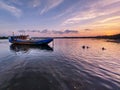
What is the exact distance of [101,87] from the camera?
7.47m

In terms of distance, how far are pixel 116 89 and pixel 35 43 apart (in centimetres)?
3594

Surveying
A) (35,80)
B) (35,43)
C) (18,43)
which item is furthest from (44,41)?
(35,80)

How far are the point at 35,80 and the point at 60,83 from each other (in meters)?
1.81

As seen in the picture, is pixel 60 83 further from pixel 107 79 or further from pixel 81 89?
pixel 107 79

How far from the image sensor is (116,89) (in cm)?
723

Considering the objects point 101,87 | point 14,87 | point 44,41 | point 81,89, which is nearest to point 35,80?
point 14,87

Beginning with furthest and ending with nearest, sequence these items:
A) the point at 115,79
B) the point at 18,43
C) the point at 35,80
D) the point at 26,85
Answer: the point at 18,43, the point at 115,79, the point at 35,80, the point at 26,85

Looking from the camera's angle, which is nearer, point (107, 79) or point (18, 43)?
point (107, 79)

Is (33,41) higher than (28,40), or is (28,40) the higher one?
(28,40)

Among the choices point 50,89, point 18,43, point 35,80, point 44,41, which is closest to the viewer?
point 50,89

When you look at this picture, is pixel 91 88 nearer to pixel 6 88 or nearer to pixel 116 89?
pixel 116 89

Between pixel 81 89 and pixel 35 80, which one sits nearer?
pixel 81 89

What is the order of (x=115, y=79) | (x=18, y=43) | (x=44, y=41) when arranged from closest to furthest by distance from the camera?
(x=115, y=79)
(x=44, y=41)
(x=18, y=43)

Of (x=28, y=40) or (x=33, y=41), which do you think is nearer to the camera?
(x=33, y=41)
